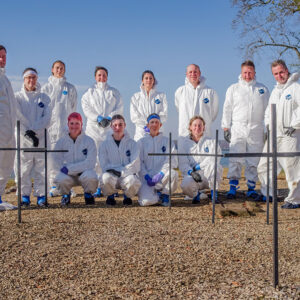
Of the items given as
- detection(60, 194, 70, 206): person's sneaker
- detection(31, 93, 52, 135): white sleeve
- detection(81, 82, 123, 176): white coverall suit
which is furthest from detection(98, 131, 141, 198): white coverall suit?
detection(81, 82, 123, 176): white coverall suit

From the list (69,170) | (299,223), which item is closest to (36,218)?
(69,170)

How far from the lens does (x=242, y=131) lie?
24.7ft

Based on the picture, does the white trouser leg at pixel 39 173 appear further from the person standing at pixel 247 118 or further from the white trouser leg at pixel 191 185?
the person standing at pixel 247 118

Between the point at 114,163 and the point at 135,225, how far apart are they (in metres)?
1.97

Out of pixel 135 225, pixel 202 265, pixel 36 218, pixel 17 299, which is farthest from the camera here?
pixel 36 218

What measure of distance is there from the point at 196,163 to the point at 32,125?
2762 millimetres

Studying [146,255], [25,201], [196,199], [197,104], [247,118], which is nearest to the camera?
[146,255]

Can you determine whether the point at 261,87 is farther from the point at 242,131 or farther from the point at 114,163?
the point at 114,163

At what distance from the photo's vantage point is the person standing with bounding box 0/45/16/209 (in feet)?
20.3

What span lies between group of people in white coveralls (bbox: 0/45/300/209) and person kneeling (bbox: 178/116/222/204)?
17 millimetres

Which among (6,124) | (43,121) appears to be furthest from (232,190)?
(6,124)

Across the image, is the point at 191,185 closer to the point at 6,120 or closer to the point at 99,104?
the point at 99,104

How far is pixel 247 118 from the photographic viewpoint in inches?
295

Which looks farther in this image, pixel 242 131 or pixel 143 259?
pixel 242 131
